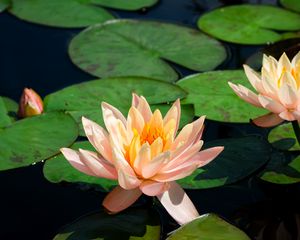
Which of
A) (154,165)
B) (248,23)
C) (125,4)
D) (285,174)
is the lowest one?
(285,174)

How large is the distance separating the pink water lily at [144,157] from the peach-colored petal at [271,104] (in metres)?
0.23

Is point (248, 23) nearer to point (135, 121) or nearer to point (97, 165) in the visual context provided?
point (135, 121)

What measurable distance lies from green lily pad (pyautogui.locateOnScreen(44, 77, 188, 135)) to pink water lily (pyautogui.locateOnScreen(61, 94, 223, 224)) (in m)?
0.64

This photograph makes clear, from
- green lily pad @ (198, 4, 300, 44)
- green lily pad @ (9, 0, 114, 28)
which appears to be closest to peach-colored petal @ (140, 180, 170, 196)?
green lily pad @ (198, 4, 300, 44)

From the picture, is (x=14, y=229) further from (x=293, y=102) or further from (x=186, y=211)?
(x=293, y=102)

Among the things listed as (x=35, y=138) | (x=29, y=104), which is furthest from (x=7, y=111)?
(x=35, y=138)

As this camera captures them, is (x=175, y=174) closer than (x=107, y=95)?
Yes

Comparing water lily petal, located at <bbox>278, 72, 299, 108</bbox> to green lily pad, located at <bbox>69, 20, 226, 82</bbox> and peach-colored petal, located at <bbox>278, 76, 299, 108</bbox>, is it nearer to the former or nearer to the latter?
peach-colored petal, located at <bbox>278, 76, 299, 108</bbox>

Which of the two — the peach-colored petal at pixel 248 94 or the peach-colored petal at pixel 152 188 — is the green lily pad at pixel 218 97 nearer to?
the peach-colored petal at pixel 248 94

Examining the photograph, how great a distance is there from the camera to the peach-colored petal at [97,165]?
1.48 m

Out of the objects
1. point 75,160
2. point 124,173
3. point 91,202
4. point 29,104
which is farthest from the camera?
point 29,104

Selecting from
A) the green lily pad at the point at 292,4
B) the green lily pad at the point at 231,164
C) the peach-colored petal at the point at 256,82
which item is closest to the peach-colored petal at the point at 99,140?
the green lily pad at the point at 231,164

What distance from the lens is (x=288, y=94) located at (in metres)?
1.65

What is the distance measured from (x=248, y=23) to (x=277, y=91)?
1.42m
